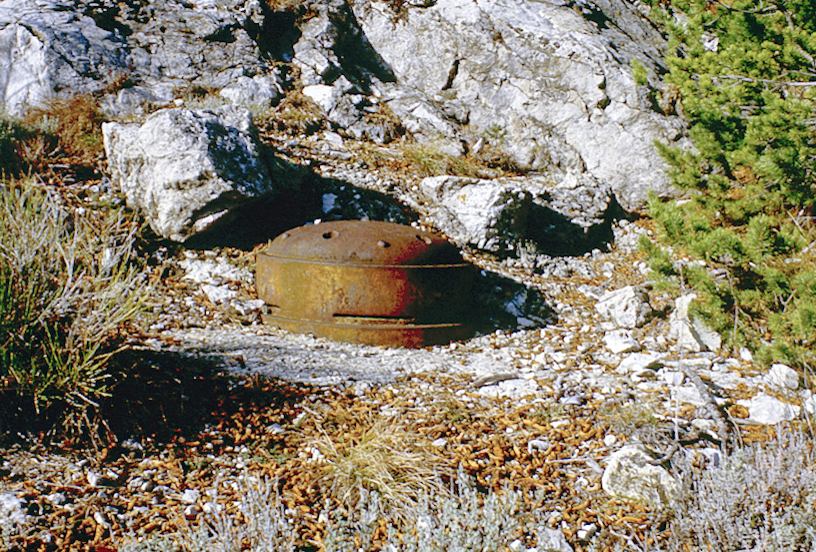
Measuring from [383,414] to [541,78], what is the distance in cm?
649

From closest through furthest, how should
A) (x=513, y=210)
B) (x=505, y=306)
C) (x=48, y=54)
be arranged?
1. (x=505, y=306)
2. (x=513, y=210)
3. (x=48, y=54)

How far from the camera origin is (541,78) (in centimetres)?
803

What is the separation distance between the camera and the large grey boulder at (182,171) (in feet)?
16.7

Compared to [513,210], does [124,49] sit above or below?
above

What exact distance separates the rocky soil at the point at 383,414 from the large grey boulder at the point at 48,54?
2.81 m

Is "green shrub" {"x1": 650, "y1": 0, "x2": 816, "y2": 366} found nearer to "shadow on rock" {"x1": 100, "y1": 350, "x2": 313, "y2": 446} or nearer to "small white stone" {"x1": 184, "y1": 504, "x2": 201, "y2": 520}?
"shadow on rock" {"x1": 100, "y1": 350, "x2": 313, "y2": 446}

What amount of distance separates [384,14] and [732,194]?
5.89 meters

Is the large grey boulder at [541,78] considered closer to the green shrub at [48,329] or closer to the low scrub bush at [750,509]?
the low scrub bush at [750,509]

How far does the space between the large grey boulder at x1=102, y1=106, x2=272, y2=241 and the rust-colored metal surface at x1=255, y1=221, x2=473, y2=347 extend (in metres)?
0.95

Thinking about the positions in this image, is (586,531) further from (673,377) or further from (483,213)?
(483,213)

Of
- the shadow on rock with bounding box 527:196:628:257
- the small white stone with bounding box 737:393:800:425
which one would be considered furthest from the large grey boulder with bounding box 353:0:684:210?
the small white stone with bounding box 737:393:800:425

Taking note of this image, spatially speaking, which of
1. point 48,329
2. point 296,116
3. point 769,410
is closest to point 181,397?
point 48,329

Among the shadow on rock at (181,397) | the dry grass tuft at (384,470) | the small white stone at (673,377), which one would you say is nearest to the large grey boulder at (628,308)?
the small white stone at (673,377)

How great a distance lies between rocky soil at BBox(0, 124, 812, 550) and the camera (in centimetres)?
217
